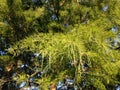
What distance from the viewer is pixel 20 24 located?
610cm

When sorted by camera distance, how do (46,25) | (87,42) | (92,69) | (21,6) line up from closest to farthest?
(87,42) < (92,69) < (21,6) < (46,25)

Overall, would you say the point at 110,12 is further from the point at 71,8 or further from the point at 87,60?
the point at 87,60

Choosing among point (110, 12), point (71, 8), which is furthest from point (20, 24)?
point (110, 12)

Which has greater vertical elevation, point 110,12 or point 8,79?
point 110,12

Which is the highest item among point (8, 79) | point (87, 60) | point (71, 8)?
point (71, 8)

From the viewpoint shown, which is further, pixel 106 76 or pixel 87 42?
pixel 106 76

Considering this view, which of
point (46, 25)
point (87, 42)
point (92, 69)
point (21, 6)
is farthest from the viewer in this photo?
point (46, 25)

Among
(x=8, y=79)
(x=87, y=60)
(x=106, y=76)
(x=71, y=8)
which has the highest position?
(x=71, y=8)

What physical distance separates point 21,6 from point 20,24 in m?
0.33

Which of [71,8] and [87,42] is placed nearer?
[87,42]

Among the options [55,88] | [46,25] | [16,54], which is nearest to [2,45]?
[16,54]

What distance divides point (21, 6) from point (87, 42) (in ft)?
5.88

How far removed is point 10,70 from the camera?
6691 mm

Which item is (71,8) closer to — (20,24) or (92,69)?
(20,24)
